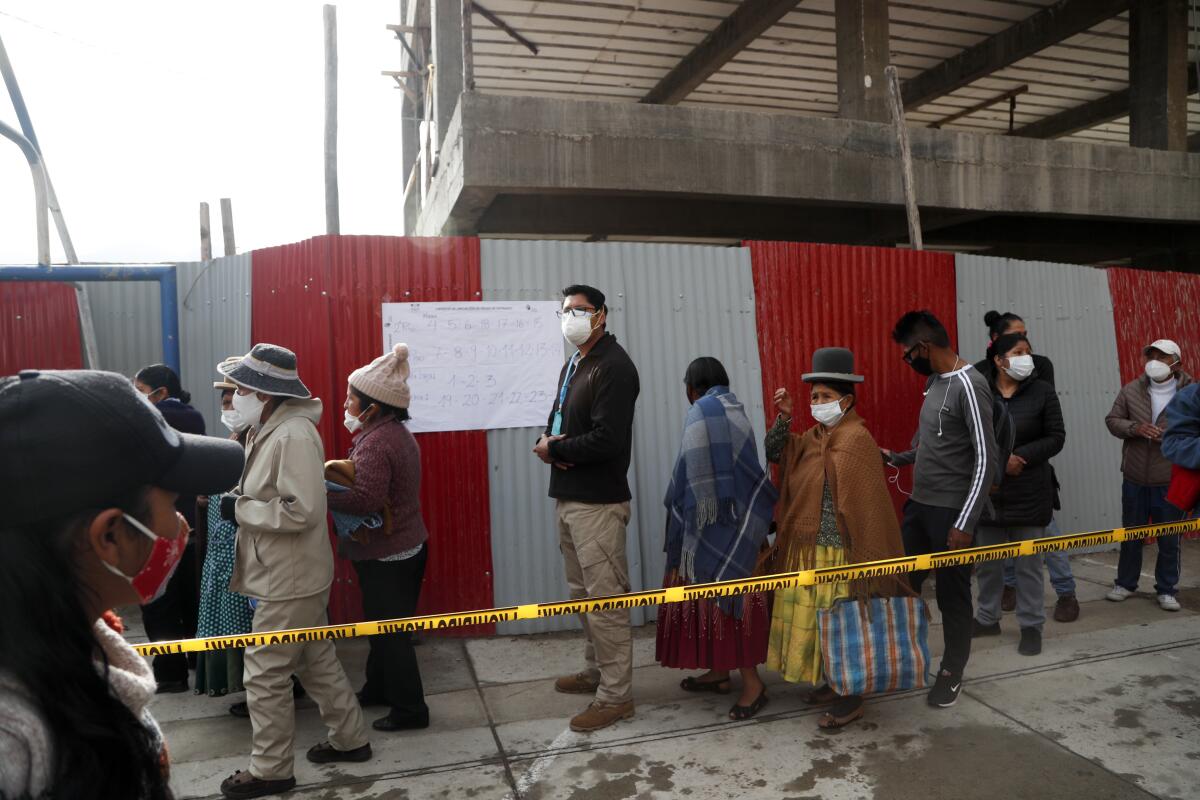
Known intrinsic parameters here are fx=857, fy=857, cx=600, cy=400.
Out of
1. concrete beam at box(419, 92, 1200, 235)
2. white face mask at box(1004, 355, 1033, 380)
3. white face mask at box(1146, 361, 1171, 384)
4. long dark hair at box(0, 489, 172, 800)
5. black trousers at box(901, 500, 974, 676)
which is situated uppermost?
concrete beam at box(419, 92, 1200, 235)

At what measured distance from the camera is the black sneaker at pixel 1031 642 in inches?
194

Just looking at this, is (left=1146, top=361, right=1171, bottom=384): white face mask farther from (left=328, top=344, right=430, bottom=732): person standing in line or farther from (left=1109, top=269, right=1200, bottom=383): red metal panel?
(left=328, top=344, right=430, bottom=732): person standing in line

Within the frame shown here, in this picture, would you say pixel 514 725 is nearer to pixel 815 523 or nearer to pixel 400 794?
pixel 400 794

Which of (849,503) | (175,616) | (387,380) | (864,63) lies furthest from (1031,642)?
(864,63)

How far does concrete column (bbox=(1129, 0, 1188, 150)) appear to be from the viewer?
36.4 feet

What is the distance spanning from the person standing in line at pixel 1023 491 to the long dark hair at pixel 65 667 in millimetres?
4873

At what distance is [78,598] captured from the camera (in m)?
1.08

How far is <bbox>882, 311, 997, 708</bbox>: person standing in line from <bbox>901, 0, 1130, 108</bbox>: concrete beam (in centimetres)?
1006

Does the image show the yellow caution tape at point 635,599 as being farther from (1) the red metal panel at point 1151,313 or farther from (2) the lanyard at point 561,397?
(1) the red metal panel at point 1151,313

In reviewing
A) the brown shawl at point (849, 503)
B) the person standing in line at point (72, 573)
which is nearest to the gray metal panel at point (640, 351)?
the brown shawl at point (849, 503)

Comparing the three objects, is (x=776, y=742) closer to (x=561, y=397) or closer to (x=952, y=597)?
(x=952, y=597)

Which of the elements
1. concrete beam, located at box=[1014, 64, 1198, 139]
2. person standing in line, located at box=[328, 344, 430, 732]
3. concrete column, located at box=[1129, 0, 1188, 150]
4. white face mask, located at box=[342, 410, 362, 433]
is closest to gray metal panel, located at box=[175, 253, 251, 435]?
white face mask, located at box=[342, 410, 362, 433]

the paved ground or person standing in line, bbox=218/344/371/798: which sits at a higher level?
person standing in line, bbox=218/344/371/798

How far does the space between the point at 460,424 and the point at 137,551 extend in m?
4.20
